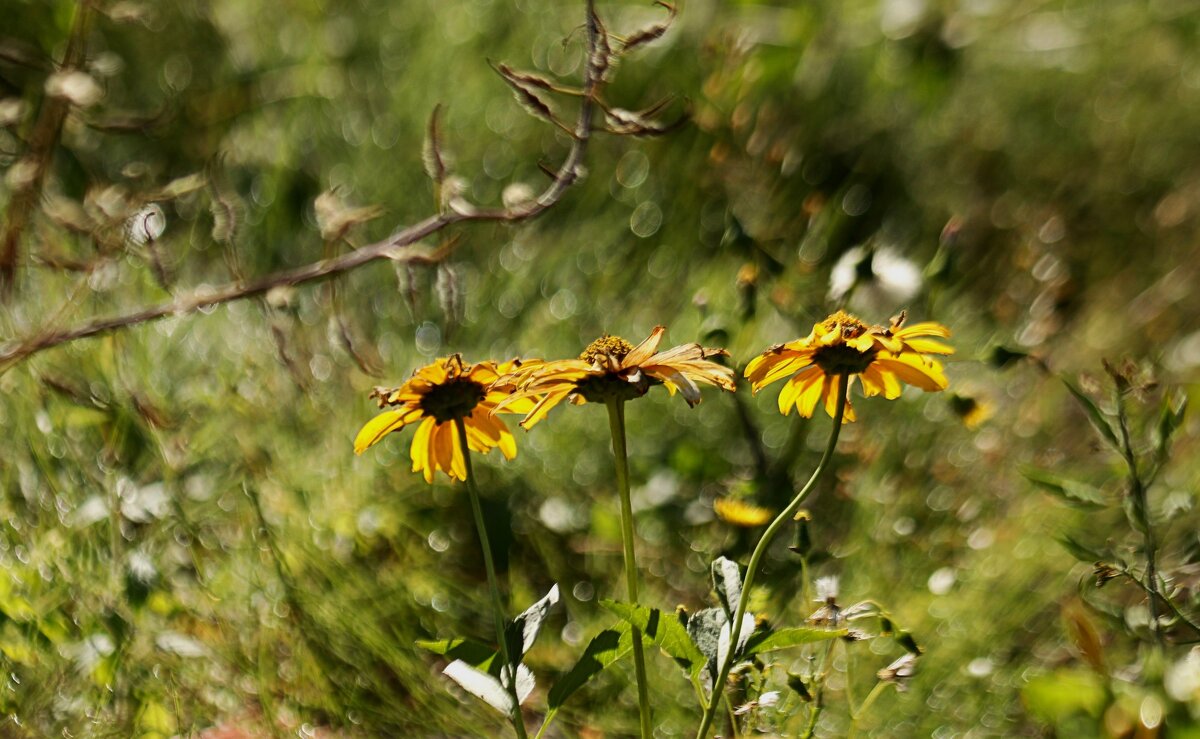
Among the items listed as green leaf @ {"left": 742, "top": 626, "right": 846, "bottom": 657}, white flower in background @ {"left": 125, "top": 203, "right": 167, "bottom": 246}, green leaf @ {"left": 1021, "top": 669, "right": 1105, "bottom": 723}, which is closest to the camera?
green leaf @ {"left": 1021, "top": 669, "right": 1105, "bottom": 723}

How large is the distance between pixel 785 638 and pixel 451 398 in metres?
0.22

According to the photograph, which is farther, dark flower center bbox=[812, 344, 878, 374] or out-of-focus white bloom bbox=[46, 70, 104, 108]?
out-of-focus white bloom bbox=[46, 70, 104, 108]

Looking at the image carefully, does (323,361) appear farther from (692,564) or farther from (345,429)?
(692,564)

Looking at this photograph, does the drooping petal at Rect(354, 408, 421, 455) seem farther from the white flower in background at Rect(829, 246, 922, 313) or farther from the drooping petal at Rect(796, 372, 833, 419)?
the white flower in background at Rect(829, 246, 922, 313)

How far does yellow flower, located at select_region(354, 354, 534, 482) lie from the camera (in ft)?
2.23

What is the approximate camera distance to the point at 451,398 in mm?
686

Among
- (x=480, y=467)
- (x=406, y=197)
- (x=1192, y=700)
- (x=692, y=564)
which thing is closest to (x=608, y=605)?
(x=1192, y=700)

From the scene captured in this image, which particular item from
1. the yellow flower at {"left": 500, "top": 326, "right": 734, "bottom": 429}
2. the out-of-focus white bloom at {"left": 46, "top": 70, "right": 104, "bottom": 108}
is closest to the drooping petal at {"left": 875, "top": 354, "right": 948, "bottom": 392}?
the yellow flower at {"left": 500, "top": 326, "right": 734, "bottom": 429}

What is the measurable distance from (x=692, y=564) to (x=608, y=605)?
589 millimetres

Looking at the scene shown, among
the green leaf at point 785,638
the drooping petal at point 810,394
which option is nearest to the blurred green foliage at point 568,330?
the green leaf at point 785,638

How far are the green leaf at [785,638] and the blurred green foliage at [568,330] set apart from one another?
111 millimetres

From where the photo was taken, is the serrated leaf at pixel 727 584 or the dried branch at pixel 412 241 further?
the dried branch at pixel 412 241

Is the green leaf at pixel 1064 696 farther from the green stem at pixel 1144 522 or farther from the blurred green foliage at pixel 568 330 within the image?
the green stem at pixel 1144 522

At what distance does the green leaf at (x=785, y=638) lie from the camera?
2.01 ft
